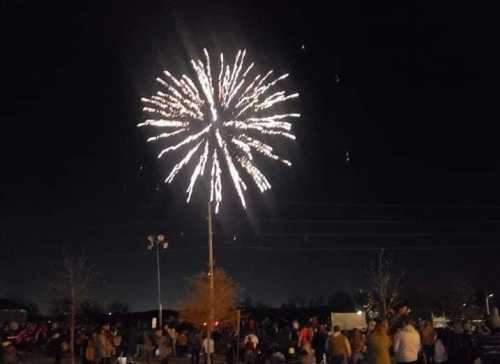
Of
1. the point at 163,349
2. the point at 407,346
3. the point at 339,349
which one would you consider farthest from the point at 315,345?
the point at 407,346

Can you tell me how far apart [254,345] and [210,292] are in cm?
910

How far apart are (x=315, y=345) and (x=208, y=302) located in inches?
431

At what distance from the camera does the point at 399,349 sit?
45.0ft

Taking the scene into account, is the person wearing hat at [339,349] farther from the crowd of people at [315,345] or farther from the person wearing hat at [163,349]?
the person wearing hat at [163,349]

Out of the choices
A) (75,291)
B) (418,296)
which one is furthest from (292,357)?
(418,296)

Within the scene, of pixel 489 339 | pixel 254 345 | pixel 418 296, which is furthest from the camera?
pixel 418 296

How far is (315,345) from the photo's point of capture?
23453 mm

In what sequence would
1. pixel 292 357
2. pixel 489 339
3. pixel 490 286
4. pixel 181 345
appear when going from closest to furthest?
pixel 489 339
pixel 292 357
pixel 181 345
pixel 490 286

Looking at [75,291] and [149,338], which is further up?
[75,291]

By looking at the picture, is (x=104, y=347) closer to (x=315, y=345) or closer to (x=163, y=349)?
(x=163, y=349)

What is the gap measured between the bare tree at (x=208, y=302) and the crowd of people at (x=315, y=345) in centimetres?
128

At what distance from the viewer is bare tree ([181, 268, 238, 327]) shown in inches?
1416

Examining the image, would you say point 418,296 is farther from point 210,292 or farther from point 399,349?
point 399,349

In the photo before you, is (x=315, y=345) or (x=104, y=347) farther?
(x=104, y=347)
